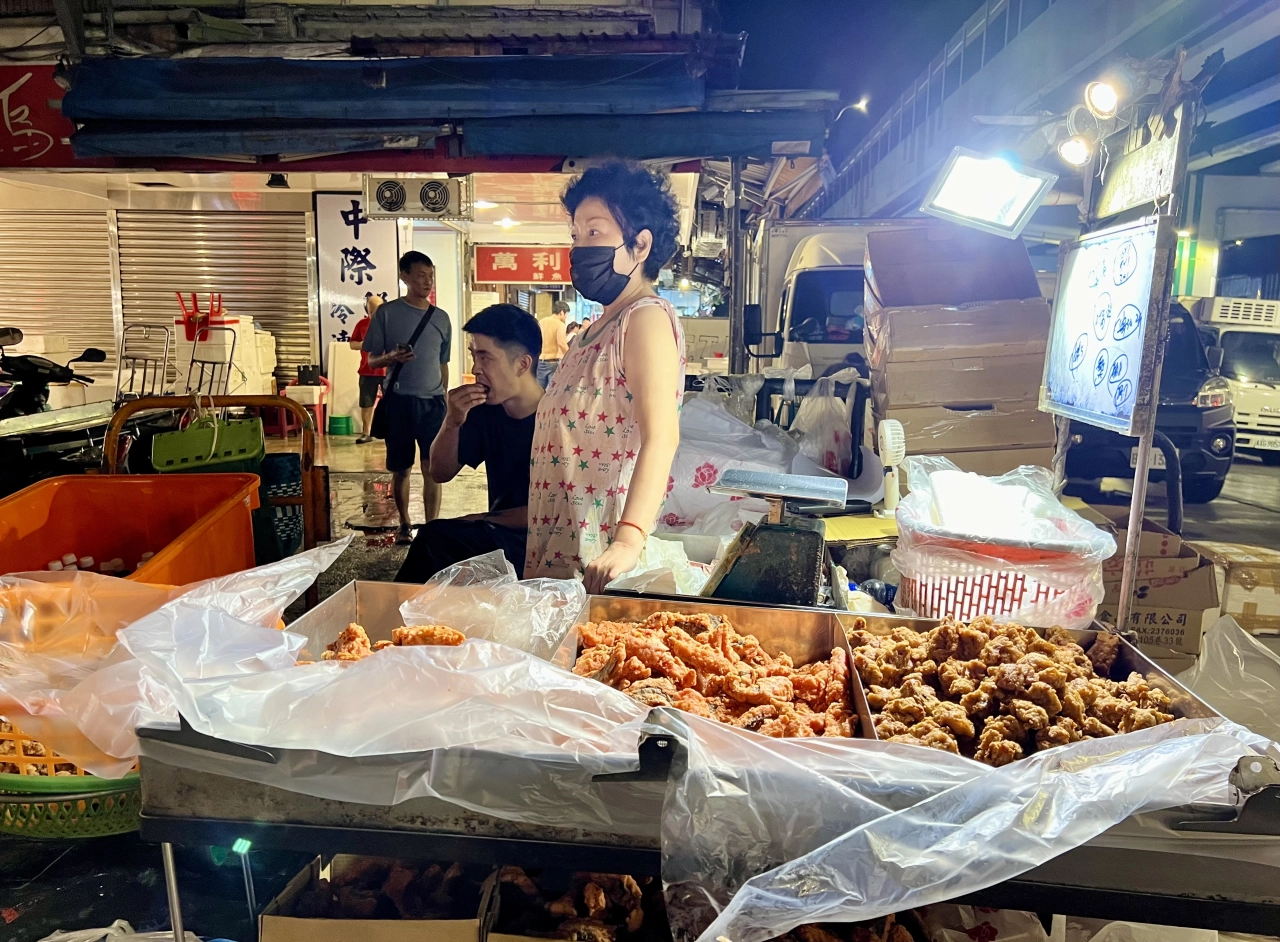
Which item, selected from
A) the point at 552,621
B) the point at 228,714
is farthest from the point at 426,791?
the point at 552,621

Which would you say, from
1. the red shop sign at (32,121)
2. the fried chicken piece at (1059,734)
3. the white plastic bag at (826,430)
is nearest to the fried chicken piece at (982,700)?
the fried chicken piece at (1059,734)

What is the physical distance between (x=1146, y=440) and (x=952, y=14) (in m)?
7.93

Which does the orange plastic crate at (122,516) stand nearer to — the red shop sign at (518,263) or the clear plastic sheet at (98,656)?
the clear plastic sheet at (98,656)

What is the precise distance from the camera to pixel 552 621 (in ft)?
6.55

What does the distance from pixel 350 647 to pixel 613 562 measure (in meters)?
0.70

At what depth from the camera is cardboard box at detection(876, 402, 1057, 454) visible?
14.3 feet

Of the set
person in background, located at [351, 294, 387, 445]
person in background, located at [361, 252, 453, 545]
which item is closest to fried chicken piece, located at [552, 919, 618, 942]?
person in background, located at [361, 252, 453, 545]

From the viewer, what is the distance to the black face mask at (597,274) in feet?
8.54

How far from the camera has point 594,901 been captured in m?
1.47

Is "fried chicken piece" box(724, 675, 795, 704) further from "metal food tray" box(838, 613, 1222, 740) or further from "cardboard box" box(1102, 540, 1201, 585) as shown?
"cardboard box" box(1102, 540, 1201, 585)

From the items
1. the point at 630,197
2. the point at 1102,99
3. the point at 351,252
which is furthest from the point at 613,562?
the point at 351,252

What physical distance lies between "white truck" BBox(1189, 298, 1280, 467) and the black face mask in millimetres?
12578

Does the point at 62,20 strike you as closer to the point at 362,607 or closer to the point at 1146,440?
the point at 362,607

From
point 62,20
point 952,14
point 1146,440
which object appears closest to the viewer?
point 1146,440
